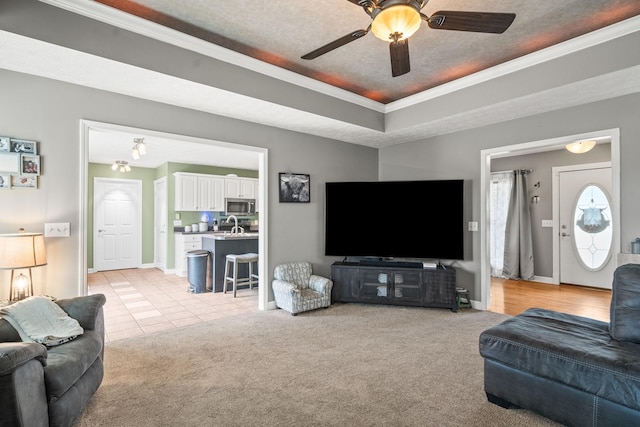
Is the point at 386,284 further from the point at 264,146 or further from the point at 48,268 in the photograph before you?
the point at 48,268

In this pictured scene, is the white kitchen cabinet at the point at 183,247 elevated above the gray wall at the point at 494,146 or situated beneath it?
situated beneath

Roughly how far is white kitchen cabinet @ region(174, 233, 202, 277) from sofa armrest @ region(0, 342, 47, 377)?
5477 millimetres

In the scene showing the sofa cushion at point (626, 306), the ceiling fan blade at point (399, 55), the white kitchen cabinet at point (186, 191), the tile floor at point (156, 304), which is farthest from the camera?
the white kitchen cabinet at point (186, 191)

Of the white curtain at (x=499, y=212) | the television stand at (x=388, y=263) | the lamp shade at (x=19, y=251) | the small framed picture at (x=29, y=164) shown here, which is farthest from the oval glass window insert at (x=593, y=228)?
the small framed picture at (x=29, y=164)

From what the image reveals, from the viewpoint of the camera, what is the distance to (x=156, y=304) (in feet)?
15.5

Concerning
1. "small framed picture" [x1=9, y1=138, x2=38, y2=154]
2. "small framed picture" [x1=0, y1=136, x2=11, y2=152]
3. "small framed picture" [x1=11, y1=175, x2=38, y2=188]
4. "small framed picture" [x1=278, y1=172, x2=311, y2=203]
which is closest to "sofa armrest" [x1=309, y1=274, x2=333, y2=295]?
"small framed picture" [x1=278, y1=172, x2=311, y2=203]

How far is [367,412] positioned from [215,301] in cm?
336

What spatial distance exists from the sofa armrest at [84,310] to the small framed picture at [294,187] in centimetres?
255

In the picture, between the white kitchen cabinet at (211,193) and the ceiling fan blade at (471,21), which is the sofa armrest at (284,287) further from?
the white kitchen cabinet at (211,193)

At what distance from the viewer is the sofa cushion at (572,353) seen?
1663mm

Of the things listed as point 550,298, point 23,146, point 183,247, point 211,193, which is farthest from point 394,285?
point 211,193

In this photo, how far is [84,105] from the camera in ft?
10.0

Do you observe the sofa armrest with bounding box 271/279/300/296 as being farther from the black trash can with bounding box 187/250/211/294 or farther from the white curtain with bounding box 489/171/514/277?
the white curtain with bounding box 489/171/514/277

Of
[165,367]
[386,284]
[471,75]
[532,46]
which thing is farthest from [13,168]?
[532,46]
